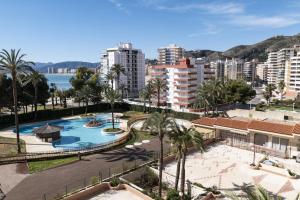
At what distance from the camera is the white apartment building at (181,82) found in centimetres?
8038

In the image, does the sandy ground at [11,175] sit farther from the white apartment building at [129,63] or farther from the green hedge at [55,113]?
the white apartment building at [129,63]

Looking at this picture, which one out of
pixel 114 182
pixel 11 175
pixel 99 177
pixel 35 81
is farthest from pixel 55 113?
pixel 114 182

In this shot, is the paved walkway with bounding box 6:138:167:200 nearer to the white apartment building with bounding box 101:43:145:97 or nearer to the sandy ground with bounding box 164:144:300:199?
the sandy ground with bounding box 164:144:300:199

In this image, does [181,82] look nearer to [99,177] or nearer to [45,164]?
[45,164]

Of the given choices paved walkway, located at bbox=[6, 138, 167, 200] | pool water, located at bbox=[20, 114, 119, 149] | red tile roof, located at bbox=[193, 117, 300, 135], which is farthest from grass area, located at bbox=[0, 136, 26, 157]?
red tile roof, located at bbox=[193, 117, 300, 135]

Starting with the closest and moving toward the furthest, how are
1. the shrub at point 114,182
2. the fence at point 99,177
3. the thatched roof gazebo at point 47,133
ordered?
the fence at point 99,177, the shrub at point 114,182, the thatched roof gazebo at point 47,133

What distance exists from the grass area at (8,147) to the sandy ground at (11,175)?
415 centimetres

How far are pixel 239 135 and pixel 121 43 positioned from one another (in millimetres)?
97869

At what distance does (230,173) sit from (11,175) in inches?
1068

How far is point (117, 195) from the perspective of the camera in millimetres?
25625

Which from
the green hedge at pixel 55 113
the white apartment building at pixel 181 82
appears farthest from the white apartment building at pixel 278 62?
the green hedge at pixel 55 113

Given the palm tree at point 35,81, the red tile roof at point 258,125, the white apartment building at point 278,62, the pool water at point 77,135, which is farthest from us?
the white apartment building at point 278,62

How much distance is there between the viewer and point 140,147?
136 ft

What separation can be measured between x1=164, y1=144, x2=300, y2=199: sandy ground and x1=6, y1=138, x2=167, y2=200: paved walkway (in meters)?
6.91
